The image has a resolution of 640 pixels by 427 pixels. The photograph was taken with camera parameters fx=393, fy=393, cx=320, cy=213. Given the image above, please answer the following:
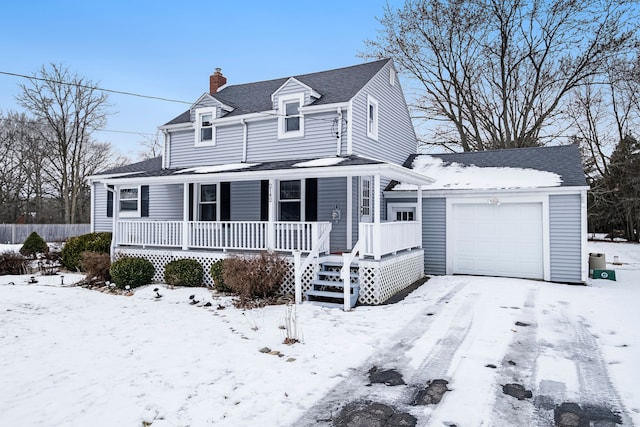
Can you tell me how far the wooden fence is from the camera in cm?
2644

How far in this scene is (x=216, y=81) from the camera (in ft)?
57.1

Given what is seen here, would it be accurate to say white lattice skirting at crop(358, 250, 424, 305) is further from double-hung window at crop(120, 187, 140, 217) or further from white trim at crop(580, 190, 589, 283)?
double-hung window at crop(120, 187, 140, 217)

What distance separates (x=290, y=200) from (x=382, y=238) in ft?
14.2

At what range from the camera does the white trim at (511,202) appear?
11.3 metres

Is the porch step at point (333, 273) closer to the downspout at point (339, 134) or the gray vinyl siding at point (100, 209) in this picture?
the downspout at point (339, 134)

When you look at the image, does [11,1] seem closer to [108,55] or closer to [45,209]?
[108,55]

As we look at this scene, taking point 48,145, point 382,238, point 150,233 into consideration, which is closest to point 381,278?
point 382,238

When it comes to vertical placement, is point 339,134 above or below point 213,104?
below

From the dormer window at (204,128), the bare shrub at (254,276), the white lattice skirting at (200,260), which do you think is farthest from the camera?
the dormer window at (204,128)

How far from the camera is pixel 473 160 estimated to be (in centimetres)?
1436

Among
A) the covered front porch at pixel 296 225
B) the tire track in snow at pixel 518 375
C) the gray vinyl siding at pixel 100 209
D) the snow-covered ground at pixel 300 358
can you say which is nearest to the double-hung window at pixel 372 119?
the covered front porch at pixel 296 225

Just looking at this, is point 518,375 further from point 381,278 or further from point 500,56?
point 500,56

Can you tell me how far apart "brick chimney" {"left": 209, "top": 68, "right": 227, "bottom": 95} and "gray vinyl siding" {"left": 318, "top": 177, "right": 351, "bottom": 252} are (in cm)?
818

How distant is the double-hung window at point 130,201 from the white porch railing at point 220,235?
12.6 ft
